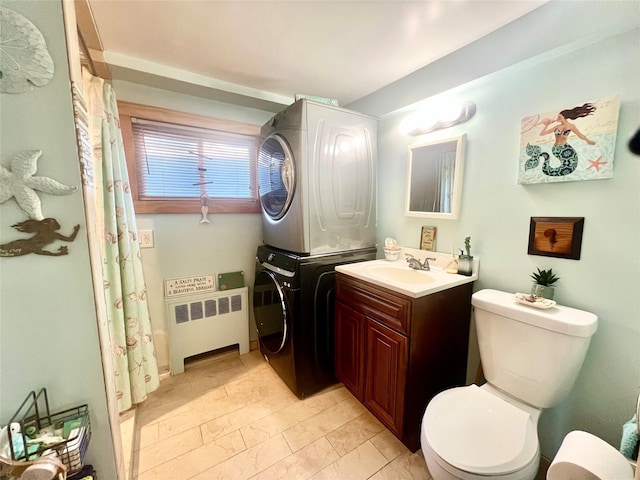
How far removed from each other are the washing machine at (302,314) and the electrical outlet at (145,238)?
91 cm

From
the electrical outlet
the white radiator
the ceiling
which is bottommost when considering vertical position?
the white radiator

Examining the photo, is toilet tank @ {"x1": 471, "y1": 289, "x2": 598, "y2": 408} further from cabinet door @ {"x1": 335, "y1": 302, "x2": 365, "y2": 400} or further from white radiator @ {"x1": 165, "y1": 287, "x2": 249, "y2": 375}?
white radiator @ {"x1": 165, "y1": 287, "x2": 249, "y2": 375}

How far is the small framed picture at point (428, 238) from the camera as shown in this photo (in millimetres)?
1779

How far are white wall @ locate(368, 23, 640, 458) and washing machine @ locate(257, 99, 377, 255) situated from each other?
65cm

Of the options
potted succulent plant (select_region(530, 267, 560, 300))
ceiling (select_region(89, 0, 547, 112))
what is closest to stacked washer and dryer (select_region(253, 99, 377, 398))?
ceiling (select_region(89, 0, 547, 112))

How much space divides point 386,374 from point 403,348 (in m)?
0.24

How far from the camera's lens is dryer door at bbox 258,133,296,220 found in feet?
5.79

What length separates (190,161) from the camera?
6.82ft

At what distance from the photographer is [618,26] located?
1.01m

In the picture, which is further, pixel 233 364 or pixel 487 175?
pixel 233 364

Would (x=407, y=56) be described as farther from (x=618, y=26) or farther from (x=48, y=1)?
(x=48, y=1)

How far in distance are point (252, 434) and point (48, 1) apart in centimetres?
207

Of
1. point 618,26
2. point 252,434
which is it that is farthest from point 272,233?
point 618,26

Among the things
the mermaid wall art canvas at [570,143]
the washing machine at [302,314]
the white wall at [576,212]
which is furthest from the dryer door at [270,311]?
the mermaid wall art canvas at [570,143]
